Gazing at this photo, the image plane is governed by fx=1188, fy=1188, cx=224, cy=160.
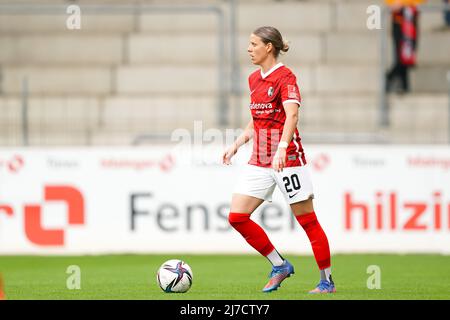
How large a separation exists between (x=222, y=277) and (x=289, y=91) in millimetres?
3528

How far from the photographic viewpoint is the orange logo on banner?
1711cm

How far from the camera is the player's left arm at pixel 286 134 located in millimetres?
9891

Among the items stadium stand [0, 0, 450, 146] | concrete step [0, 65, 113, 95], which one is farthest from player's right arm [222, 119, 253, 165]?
concrete step [0, 65, 113, 95]

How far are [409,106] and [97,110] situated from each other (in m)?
5.23

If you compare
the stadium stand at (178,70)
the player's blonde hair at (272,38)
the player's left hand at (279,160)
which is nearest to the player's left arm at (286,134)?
the player's left hand at (279,160)

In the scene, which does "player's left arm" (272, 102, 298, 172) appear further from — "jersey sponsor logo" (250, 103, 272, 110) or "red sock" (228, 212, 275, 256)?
"red sock" (228, 212, 275, 256)

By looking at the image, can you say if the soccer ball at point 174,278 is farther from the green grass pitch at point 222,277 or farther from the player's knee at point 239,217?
the player's knee at point 239,217

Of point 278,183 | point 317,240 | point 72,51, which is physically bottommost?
point 317,240

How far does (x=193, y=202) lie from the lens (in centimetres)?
1716

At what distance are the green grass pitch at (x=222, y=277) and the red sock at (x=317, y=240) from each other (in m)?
0.32

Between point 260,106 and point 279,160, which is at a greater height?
point 260,106

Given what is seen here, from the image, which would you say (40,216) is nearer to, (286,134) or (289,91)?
(289,91)

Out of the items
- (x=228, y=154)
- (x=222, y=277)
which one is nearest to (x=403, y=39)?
(x=222, y=277)

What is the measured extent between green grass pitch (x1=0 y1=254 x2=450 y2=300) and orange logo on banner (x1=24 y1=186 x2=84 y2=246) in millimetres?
324
